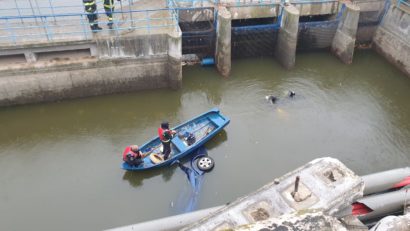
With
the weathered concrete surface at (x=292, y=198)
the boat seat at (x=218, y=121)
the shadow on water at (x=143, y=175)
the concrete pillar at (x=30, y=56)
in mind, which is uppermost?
the concrete pillar at (x=30, y=56)

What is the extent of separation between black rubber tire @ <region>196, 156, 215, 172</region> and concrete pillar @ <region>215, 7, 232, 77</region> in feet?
18.4

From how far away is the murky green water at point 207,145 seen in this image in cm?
1052

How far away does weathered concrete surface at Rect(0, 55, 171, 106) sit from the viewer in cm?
1348

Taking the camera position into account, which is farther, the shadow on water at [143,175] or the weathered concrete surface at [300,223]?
the shadow on water at [143,175]

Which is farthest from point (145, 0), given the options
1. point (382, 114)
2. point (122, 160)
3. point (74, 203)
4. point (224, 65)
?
point (382, 114)

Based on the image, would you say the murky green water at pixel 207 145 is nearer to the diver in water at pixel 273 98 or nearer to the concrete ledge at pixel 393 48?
the diver in water at pixel 273 98

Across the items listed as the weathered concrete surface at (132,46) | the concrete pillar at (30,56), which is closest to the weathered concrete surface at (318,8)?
the weathered concrete surface at (132,46)

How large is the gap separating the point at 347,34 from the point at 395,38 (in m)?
2.53

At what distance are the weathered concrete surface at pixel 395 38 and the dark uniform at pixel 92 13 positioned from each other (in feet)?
46.5

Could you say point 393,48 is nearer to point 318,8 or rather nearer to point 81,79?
point 318,8

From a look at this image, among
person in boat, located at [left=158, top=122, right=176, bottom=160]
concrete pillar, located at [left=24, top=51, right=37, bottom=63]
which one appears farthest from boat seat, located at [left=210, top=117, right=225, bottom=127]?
concrete pillar, located at [left=24, top=51, right=37, bottom=63]

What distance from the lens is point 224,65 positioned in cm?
1580

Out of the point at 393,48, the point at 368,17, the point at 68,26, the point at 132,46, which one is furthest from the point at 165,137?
the point at 368,17

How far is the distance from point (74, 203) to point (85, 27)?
7.32m
